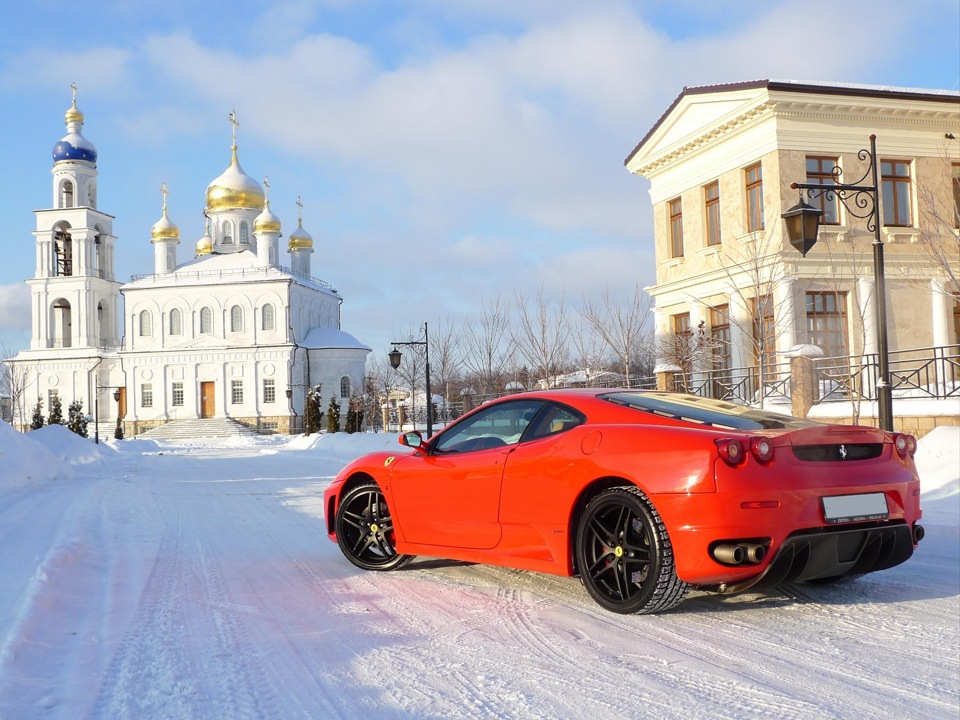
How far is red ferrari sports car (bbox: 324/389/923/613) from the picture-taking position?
4707 millimetres

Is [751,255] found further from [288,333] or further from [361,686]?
[288,333]

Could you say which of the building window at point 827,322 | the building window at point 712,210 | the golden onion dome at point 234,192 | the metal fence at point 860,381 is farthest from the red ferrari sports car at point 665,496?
the golden onion dome at point 234,192

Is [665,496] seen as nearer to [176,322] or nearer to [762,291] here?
[762,291]

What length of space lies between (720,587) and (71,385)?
236 feet

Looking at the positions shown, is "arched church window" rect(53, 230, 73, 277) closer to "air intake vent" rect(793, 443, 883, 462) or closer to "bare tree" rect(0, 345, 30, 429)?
"bare tree" rect(0, 345, 30, 429)

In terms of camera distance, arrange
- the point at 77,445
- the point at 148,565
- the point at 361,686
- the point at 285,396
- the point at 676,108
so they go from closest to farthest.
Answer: the point at 361,686 < the point at 148,565 < the point at 77,445 < the point at 676,108 < the point at 285,396

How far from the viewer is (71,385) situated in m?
68.9

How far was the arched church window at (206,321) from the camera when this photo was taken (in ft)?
220

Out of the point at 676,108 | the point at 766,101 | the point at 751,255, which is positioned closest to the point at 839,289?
the point at 751,255

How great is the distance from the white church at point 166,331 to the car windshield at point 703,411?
59.5 m

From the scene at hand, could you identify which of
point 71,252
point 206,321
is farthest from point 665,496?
point 71,252

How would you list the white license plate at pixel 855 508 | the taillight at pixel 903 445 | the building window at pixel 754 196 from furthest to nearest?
1. the building window at pixel 754 196
2. the taillight at pixel 903 445
3. the white license plate at pixel 855 508

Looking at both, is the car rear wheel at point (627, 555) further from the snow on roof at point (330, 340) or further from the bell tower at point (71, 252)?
the bell tower at point (71, 252)

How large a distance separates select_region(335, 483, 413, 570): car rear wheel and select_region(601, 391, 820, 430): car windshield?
214cm
